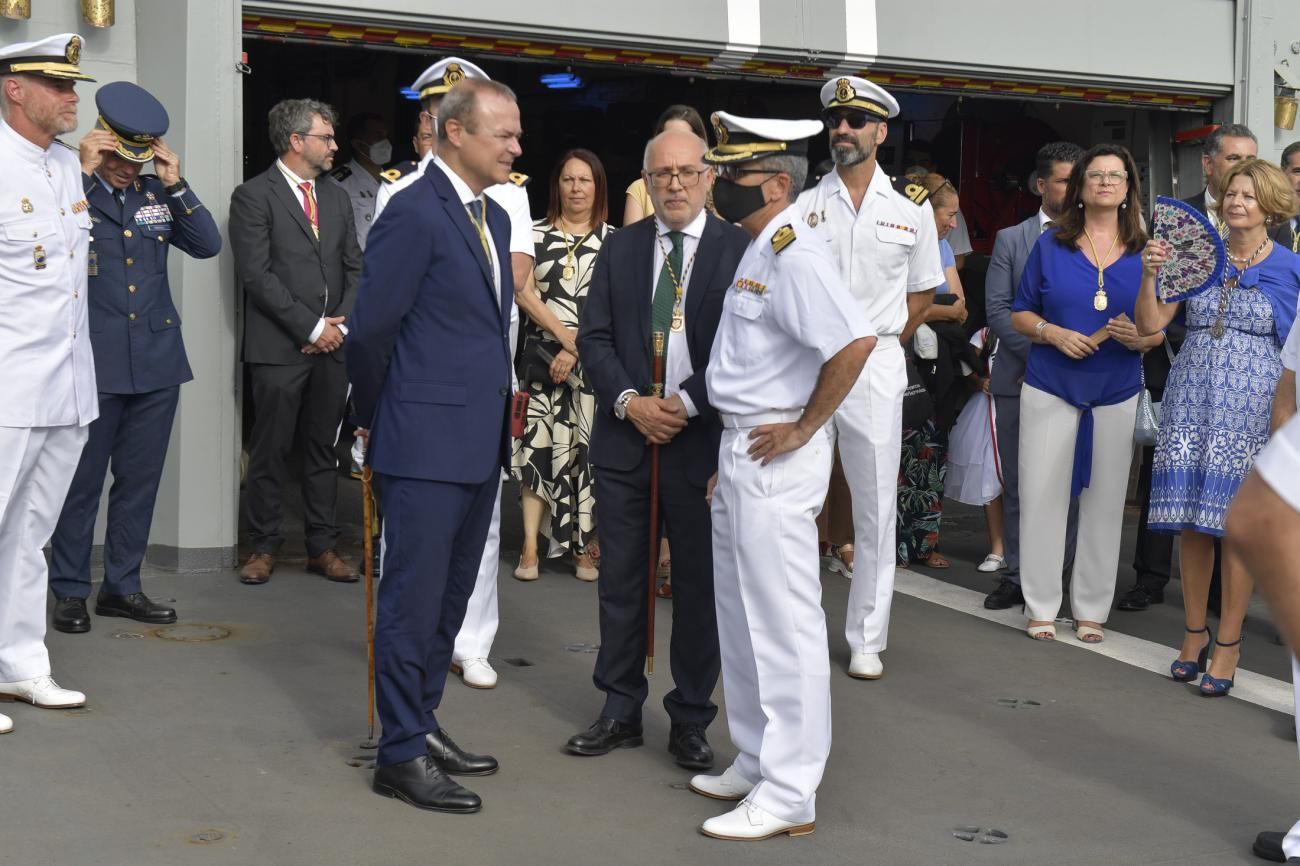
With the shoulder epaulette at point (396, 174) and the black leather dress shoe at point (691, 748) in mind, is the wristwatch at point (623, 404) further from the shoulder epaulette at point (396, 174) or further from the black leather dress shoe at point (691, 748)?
the shoulder epaulette at point (396, 174)

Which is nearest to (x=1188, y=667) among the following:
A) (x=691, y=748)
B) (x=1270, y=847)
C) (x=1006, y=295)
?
(x=1270, y=847)

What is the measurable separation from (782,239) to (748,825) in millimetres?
1631

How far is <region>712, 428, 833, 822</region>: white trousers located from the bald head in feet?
2.99

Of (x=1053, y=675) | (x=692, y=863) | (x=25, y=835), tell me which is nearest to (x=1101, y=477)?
(x=1053, y=675)

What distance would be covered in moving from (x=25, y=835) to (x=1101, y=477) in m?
4.45

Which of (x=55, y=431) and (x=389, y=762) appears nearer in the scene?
(x=389, y=762)

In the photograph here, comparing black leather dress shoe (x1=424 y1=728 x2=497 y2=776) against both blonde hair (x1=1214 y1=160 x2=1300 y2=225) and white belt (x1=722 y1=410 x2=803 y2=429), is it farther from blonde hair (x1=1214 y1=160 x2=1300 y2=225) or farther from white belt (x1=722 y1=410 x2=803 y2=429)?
blonde hair (x1=1214 y1=160 x2=1300 y2=225)

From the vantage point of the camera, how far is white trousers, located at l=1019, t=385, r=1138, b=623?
677 centimetres

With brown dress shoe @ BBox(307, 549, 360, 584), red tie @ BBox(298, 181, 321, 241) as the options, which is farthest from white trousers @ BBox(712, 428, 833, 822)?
red tie @ BBox(298, 181, 321, 241)

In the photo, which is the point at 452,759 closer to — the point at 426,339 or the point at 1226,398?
the point at 426,339

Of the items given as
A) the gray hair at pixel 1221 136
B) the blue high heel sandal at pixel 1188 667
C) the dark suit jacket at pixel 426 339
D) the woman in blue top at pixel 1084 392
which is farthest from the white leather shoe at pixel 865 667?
the gray hair at pixel 1221 136

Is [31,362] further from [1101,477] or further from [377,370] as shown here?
[1101,477]

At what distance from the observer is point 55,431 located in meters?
5.66

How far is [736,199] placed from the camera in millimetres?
4684
